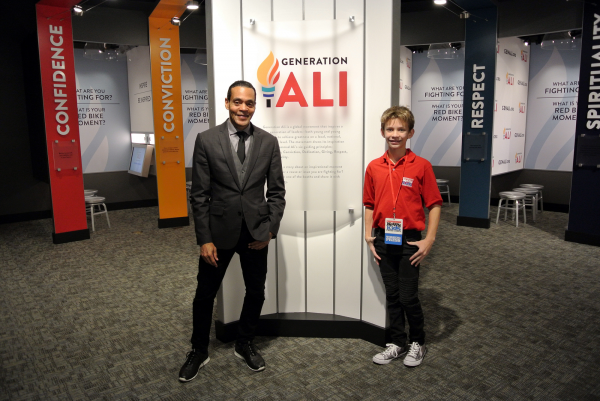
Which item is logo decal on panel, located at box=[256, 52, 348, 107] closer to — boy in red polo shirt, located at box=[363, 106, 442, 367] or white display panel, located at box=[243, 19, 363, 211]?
white display panel, located at box=[243, 19, 363, 211]

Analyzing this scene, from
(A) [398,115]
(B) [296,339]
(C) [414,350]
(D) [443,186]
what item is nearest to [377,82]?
(A) [398,115]

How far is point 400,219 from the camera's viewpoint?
2484 mm

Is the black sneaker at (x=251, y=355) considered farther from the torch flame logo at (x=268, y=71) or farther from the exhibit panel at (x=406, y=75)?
the exhibit panel at (x=406, y=75)

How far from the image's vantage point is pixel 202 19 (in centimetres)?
786

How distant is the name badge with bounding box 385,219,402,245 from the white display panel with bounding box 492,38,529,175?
5.26 metres

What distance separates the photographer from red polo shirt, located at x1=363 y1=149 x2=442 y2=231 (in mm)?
2502

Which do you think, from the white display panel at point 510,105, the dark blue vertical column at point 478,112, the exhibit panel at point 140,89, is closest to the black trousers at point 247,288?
the dark blue vertical column at point 478,112

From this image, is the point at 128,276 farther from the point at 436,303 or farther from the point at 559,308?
the point at 559,308

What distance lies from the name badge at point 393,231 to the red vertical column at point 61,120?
491 cm

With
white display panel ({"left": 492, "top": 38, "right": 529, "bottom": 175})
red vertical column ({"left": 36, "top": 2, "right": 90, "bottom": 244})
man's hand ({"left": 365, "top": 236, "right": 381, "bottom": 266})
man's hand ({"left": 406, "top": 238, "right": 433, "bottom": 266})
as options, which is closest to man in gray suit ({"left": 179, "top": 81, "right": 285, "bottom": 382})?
man's hand ({"left": 365, "top": 236, "right": 381, "bottom": 266})

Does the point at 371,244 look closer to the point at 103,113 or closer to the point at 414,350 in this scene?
the point at 414,350

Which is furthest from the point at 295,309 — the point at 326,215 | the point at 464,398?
the point at 464,398

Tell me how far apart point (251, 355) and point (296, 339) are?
0.46m

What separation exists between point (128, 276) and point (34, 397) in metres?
2.12
